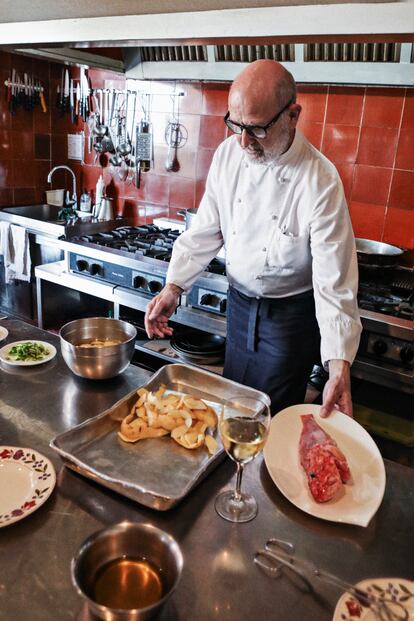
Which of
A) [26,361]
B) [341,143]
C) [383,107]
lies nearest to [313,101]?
[341,143]

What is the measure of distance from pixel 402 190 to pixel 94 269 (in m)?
1.78

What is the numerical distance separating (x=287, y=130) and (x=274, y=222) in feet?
1.05

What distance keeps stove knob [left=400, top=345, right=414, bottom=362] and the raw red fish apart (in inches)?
39.8

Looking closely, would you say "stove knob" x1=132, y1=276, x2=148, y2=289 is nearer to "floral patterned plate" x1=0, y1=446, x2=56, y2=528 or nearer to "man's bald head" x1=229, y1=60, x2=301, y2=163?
"man's bald head" x1=229, y1=60, x2=301, y2=163

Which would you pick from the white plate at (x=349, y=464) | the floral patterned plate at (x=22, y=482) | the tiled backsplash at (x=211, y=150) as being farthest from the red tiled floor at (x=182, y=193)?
the floral patterned plate at (x=22, y=482)

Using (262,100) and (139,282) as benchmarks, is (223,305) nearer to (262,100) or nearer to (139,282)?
(139,282)

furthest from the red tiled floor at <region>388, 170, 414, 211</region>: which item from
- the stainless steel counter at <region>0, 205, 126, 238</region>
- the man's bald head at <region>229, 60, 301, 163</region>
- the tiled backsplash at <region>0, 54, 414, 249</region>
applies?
the stainless steel counter at <region>0, 205, 126, 238</region>

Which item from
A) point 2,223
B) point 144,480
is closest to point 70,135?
point 2,223

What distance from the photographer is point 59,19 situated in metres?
1.44

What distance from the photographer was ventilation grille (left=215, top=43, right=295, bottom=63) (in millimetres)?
2713

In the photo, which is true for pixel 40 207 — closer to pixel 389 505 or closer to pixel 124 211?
pixel 124 211

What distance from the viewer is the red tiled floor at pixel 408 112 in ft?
8.25

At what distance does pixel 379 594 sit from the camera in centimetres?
80

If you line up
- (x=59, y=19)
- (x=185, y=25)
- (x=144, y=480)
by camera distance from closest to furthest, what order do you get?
(x=144, y=480) < (x=185, y=25) < (x=59, y=19)
